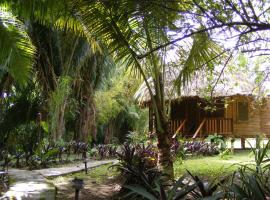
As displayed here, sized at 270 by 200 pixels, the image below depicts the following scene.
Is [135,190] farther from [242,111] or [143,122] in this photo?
[143,122]

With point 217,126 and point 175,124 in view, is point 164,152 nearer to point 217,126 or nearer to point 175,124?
point 217,126

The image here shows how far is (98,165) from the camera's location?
41.5 ft

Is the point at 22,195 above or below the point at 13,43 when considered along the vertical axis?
below

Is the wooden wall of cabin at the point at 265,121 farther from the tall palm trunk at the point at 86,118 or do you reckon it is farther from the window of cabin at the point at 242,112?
the tall palm trunk at the point at 86,118

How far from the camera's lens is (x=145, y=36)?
21.7 feet

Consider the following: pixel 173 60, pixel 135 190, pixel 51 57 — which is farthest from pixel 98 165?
pixel 135 190

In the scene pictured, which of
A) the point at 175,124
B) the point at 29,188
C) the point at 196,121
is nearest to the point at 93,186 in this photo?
the point at 29,188

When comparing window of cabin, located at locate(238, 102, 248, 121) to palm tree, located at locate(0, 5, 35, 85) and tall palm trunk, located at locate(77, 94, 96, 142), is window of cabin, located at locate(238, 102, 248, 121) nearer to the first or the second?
tall palm trunk, located at locate(77, 94, 96, 142)

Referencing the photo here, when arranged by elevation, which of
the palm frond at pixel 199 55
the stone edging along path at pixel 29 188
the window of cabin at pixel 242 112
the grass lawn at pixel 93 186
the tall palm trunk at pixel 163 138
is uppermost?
the palm frond at pixel 199 55

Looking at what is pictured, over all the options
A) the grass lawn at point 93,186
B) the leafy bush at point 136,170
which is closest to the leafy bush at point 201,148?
the grass lawn at point 93,186

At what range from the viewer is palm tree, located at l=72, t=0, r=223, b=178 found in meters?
5.06

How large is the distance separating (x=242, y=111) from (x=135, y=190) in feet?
56.7

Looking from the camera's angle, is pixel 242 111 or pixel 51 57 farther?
pixel 242 111

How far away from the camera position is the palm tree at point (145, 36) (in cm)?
506
